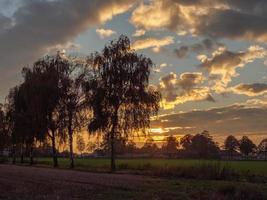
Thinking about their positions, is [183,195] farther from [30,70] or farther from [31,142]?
[31,142]

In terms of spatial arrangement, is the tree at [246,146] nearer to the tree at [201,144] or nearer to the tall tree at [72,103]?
the tree at [201,144]

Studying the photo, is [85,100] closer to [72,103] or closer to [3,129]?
[72,103]

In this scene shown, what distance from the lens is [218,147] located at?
188 m

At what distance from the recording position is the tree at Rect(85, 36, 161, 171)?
51375 mm

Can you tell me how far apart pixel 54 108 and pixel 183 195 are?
4367cm

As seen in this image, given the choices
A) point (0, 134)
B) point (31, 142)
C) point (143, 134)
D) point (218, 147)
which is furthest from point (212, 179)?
point (218, 147)

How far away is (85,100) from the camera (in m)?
56.1

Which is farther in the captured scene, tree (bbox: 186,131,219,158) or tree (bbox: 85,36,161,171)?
tree (bbox: 186,131,219,158)

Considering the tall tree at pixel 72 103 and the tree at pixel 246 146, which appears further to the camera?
the tree at pixel 246 146

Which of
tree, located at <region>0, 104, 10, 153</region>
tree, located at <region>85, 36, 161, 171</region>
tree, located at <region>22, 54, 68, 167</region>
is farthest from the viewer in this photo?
Result: tree, located at <region>0, 104, 10, 153</region>

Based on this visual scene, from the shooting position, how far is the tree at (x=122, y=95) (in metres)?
51.4

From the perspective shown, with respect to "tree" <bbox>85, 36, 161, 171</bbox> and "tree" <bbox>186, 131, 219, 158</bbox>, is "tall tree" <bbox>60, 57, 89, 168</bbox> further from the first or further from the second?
"tree" <bbox>186, 131, 219, 158</bbox>

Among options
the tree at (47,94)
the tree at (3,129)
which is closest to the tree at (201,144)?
the tree at (3,129)

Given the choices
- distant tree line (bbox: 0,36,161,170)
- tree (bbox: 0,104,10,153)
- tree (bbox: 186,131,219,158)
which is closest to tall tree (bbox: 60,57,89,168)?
distant tree line (bbox: 0,36,161,170)
